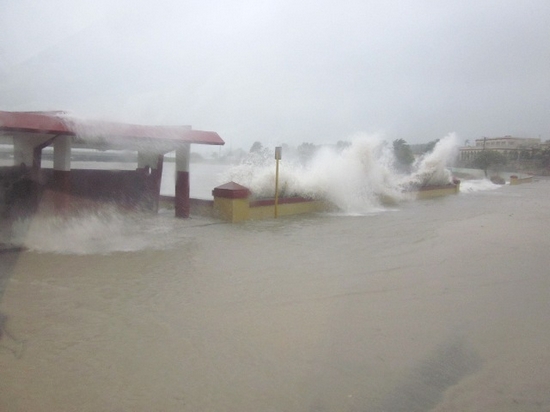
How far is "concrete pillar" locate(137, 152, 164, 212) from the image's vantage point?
13594mm

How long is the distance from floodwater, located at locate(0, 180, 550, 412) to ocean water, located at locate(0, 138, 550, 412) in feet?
0.06

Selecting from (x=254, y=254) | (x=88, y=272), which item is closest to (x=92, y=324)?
(x=88, y=272)

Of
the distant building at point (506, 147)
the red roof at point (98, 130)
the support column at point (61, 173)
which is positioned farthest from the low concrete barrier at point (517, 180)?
the support column at point (61, 173)

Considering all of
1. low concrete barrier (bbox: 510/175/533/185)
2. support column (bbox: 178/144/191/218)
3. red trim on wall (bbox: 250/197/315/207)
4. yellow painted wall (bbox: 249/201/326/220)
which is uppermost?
support column (bbox: 178/144/191/218)

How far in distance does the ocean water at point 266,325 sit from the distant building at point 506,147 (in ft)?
244

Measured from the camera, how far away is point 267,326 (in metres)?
5.19

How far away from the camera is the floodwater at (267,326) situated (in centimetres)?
376

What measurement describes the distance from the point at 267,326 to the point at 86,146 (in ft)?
31.3

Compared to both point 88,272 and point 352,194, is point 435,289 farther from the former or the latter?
point 352,194

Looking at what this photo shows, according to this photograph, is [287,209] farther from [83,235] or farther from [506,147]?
[506,147]

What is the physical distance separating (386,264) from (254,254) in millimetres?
2282

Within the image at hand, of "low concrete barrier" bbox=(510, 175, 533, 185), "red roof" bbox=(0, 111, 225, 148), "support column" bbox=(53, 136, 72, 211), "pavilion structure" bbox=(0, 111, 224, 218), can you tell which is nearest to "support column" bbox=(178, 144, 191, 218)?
"pavilion structure" bbox=(0, 111, 224, 218)

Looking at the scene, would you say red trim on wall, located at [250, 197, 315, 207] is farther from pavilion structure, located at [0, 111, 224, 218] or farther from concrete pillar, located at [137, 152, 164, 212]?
concrete pillar, located at [137, 152, 164, 212]

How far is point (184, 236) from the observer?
10.7m
